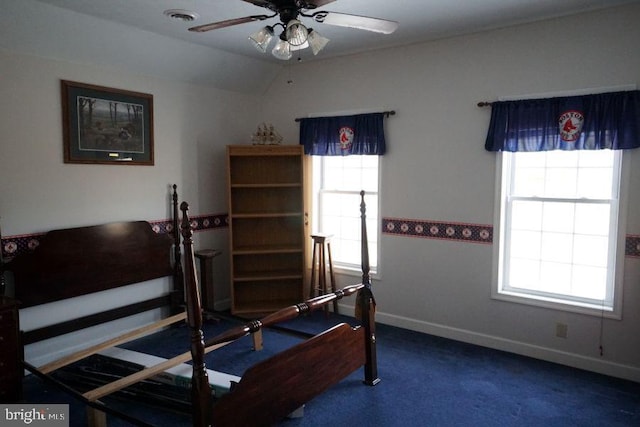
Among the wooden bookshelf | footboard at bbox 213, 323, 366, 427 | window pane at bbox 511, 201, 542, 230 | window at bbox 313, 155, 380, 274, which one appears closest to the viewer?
footboard at bbox 213, 323, 366, 427

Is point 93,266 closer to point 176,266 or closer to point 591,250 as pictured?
point 176,266

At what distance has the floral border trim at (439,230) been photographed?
3916 millimetres

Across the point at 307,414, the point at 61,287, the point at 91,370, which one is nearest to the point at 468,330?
the point at 307,414

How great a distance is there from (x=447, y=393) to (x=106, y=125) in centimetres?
344

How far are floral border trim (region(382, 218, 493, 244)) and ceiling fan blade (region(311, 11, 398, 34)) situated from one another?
6.98ft

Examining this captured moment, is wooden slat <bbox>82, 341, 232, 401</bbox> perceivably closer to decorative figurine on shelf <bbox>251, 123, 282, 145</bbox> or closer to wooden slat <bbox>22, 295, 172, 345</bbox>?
wooden slat <bbox>22, 295, 172, 345</bbox>

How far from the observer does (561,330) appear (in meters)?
3.58

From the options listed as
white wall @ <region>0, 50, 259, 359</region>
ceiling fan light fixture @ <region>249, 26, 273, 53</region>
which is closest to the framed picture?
white wall @ <region>0, 50, 259, 359</region>

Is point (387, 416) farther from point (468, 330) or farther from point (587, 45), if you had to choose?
point (587, 45)

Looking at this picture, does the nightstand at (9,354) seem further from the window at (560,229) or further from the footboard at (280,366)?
the window at (560,229)

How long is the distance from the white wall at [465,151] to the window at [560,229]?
0.12m

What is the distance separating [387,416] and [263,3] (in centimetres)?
249

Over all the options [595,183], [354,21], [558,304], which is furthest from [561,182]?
[354,21]
